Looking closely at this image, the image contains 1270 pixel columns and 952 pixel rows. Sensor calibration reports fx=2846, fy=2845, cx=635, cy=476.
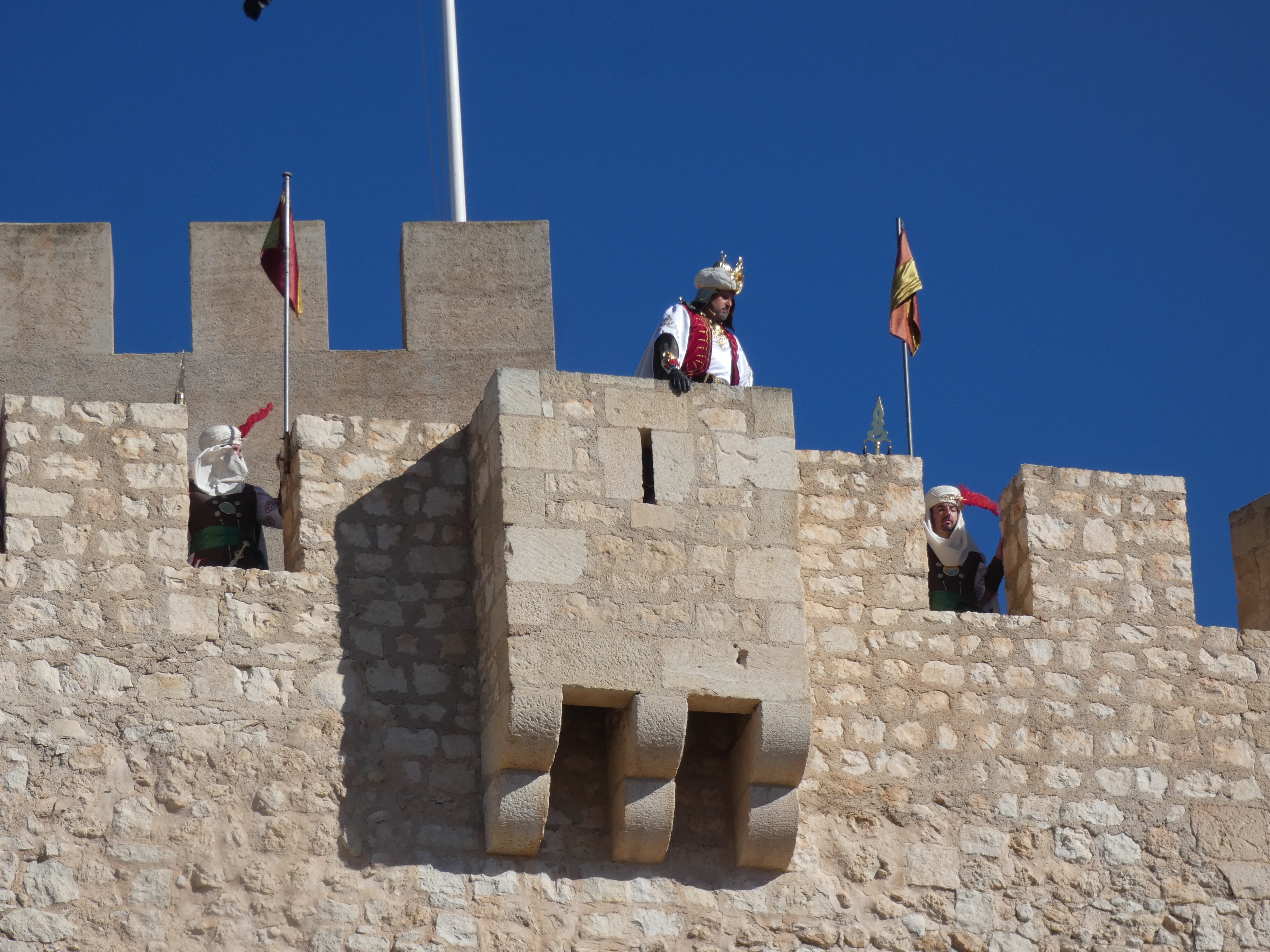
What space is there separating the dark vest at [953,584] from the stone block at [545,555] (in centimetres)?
225

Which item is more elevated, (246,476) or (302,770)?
(246,476)

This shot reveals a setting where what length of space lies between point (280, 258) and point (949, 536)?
11.3 ft

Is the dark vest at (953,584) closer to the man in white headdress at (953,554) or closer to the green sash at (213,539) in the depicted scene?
the man in white headdress at (953,554)

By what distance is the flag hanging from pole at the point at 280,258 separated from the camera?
13562 millimetres

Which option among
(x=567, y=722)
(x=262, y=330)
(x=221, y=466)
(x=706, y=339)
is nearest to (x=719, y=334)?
(x=706, y=339)

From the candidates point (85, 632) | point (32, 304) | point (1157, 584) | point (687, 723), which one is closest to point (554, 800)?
point (687, 723)

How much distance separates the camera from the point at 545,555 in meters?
11.4

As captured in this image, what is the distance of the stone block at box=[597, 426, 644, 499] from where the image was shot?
11609 mm

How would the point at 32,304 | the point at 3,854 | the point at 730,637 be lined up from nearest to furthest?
the point at 3,854
the point at 730,637
the point at 32,304

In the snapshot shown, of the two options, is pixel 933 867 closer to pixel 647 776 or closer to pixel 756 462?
pixel 647 776

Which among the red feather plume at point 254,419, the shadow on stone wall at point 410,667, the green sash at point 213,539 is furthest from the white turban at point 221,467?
the shadow on stone wall at point 410,667

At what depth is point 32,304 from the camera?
14273 millimetres

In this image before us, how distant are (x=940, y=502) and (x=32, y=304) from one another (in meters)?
4.69

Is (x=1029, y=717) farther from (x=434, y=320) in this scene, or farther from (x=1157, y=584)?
(x=434, y=320)
